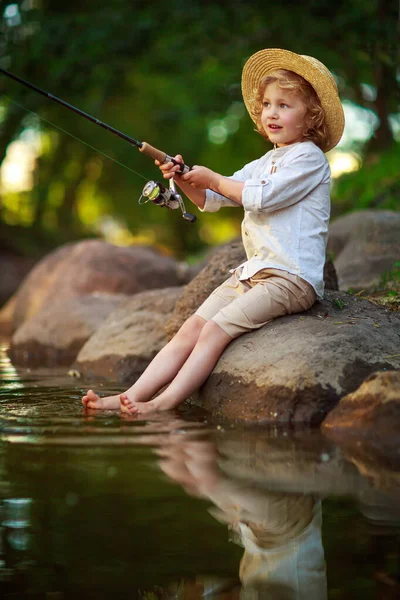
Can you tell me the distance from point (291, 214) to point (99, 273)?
17.8ft

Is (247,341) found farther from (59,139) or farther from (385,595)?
(59,139)

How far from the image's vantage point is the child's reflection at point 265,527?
6.61ft


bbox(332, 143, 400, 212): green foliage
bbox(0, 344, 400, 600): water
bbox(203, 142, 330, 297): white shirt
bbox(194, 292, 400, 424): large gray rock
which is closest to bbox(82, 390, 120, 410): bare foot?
bbox(194, 292, 400, 424): large gray rock

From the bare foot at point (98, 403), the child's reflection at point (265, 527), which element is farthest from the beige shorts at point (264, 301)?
the child's reflection at point (265, 527)

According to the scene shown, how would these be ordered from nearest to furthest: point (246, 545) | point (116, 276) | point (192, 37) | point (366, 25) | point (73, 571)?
point (73, 571) → point (246, 545) → point (116, 276) → point (366, 25) → point (192, 37)

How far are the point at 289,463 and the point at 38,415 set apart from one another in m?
1.51

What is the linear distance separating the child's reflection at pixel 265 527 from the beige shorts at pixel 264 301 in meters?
1.32

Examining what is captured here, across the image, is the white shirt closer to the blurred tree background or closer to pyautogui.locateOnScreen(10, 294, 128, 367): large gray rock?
pyautogui.locateOnScreen(10, 294, 128, 367): large gray rock

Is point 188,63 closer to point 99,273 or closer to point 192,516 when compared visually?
point 99,273

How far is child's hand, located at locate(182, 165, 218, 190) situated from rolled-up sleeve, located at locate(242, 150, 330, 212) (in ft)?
0.61

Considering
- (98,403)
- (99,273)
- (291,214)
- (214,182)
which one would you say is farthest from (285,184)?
(99,273)

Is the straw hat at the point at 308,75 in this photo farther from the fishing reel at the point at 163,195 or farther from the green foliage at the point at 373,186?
the green foliage at the point at 373,186

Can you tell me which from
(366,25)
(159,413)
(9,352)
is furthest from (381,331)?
(366,25)

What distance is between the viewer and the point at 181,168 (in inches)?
175
